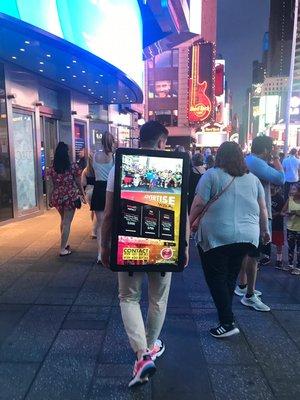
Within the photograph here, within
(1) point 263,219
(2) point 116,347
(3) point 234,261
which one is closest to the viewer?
(2) point 116,347

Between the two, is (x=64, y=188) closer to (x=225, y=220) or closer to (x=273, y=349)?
(x=225, y=220)

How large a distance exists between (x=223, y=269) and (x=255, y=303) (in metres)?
1.04

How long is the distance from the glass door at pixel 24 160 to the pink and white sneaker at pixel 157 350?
22.9 ft

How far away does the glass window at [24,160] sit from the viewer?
9.47 m

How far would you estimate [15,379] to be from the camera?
285cm

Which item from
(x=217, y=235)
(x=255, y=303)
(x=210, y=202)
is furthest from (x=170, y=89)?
(x=217, y=235)

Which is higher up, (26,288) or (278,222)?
(278,222)

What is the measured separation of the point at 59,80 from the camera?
11.0m

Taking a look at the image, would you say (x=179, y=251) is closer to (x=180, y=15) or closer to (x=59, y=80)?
(x=59, y=80)

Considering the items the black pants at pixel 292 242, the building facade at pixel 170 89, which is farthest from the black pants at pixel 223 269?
the building facade at pixel 170 89

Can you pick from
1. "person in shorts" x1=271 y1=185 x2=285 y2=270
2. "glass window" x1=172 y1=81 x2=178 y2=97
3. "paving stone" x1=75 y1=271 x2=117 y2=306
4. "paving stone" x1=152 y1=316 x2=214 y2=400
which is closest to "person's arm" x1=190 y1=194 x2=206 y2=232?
"paving stone" x1=152 y1=316 x2=214 y2=400

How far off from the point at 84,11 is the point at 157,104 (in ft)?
147

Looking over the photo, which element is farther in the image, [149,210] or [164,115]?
[164,115]

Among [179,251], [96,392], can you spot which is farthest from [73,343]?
[179,251]
